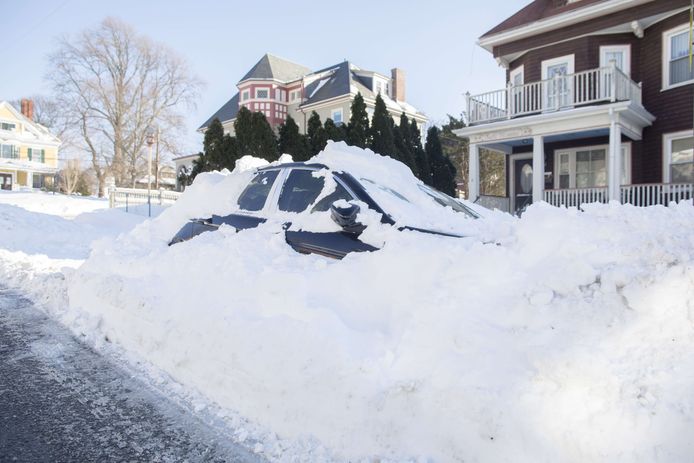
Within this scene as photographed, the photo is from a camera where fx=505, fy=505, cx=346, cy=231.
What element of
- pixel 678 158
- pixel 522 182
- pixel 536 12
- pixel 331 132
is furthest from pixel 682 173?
pixel 331 132

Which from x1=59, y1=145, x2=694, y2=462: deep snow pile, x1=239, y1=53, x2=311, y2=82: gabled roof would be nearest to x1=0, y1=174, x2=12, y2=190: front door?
x1=239, y1=53, x2=311, y2=82: gabled roof

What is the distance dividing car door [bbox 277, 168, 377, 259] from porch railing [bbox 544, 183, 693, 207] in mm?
9926

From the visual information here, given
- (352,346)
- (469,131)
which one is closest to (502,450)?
(352,346)

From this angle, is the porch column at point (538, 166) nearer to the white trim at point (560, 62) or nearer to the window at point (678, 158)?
the white trim at point (560, 62)

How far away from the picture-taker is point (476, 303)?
2.95m

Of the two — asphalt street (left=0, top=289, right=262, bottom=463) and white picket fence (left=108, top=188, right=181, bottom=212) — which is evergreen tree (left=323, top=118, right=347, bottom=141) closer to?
white picket fence (left=108, top=188, right=181, bottom=212)

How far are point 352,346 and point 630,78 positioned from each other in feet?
48.5

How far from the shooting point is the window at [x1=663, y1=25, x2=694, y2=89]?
13.4 m

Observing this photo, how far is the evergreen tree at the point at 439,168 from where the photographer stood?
79.6 ft

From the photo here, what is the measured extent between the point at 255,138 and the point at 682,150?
13.5 m

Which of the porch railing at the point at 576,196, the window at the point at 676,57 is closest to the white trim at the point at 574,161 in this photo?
the porch railing at the point at 576,196

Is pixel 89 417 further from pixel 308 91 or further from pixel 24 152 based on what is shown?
pixel 24 152

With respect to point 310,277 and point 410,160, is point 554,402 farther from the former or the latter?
point 410,160

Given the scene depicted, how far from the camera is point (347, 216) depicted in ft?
12.9
